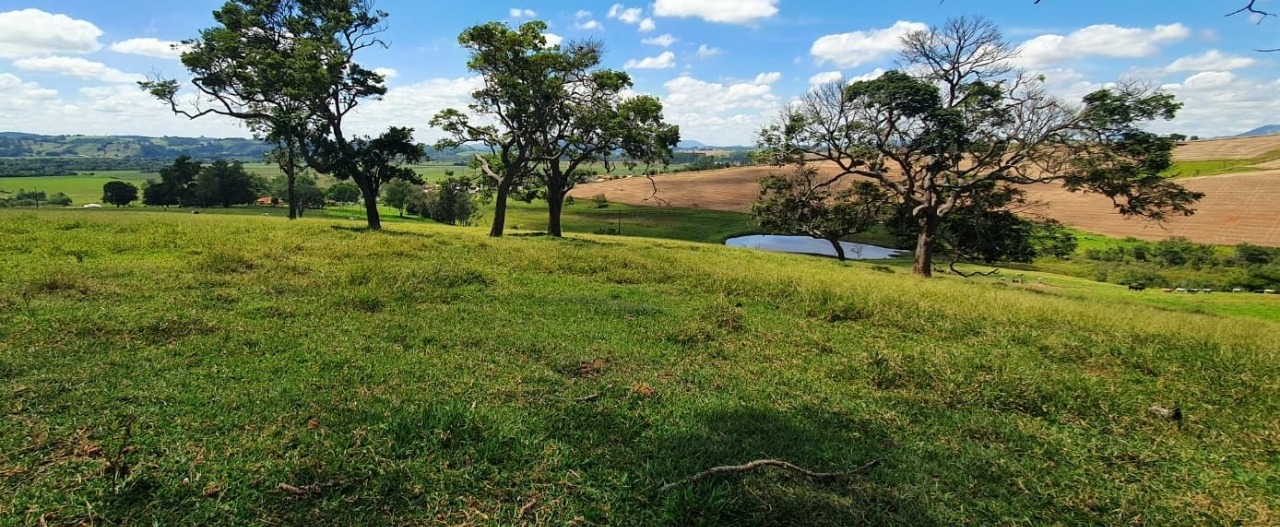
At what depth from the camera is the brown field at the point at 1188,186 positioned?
6319 centimetres

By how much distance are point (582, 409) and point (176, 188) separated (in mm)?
100139

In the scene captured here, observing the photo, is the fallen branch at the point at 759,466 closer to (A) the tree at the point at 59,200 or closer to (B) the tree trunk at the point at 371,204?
(B) the tree trunk at the point at 371,204

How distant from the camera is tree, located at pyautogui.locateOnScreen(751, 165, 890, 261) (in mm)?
33656

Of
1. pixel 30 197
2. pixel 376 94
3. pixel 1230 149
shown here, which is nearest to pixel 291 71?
pixel 376 94

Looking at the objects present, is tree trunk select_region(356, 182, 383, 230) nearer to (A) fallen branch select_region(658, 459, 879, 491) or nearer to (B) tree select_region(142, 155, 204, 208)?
(A) fallen branch select_region(658, 459, 879, 491)

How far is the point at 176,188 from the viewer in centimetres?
8038

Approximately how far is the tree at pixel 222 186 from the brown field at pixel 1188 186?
56669 mm

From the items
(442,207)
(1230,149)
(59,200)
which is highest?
(1230,149)

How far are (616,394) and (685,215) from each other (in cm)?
8570

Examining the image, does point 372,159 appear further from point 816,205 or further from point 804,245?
point 804,245

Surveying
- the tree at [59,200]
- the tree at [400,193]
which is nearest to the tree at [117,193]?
the tree at [59,200]

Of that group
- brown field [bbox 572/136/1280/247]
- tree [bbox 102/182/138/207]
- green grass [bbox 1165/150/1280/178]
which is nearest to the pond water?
brown field [bbox 572/136/1280/247]

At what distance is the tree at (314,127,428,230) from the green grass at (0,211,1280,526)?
18408 mm

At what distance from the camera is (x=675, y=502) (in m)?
3.95
